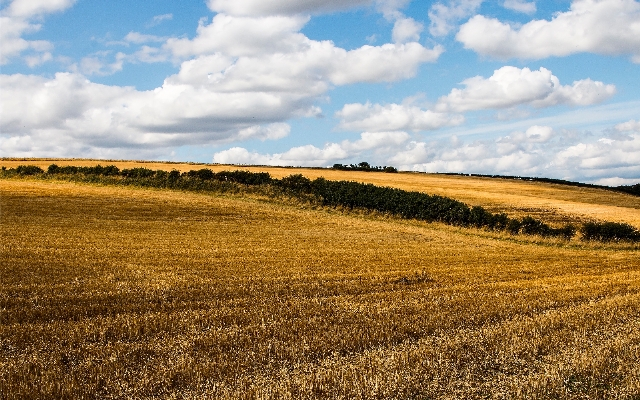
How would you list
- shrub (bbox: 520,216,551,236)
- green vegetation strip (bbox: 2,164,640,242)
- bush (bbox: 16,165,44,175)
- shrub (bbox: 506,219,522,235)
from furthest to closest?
bush (bbox: 16,165,44,175), shrub (bbox: 506,219,522,235), shrub (bbox: 520,216,551,236), green vegetation strip (bbox: 2,164,640,242)

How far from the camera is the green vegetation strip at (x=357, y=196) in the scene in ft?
135

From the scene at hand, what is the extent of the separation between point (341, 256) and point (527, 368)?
15045 mm

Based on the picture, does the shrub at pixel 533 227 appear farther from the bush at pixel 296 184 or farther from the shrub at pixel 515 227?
the bush at pixel 296 184

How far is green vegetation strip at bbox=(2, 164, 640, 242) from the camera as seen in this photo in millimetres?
41188

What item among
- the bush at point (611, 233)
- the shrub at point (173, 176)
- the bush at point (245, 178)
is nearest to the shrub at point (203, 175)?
the bush at point (245, 178)

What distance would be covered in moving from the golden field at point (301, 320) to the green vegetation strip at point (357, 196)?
1280cm

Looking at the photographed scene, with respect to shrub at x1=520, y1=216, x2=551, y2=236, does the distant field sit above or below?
above

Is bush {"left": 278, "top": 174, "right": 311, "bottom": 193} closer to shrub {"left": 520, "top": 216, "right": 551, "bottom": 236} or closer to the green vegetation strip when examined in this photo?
the green vegetation strip

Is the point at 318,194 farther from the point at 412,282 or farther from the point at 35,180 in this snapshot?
the point at 412,282

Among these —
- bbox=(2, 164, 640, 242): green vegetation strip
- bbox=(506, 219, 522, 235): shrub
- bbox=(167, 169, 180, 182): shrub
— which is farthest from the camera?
bbox=(167, 169, 180, 182): shrub

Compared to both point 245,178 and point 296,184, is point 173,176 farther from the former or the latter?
point 296,184

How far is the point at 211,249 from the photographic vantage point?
80.9 feet

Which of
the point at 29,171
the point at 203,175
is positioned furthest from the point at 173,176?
the point at 29,171

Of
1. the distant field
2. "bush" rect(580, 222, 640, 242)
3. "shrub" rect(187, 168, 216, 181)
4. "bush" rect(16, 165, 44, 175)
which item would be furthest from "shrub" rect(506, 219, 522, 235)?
"bush" rect(16, 165, 44, 175)
